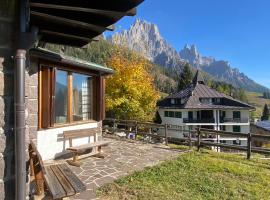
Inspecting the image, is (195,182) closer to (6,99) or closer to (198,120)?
(6,99)

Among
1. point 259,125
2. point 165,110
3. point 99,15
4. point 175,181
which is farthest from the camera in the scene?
point 259,125

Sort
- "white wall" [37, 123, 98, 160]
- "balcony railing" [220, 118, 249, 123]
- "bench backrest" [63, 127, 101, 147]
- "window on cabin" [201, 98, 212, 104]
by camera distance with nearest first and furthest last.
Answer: "white wall" [37, 123, 98, 160], "bench backrest" [63, 127, 101, 147], "balcony railing" [220, 118, 249, 123], "window on cabin" [201, 98, 212, 104]

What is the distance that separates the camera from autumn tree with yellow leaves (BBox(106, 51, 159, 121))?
2361 cm

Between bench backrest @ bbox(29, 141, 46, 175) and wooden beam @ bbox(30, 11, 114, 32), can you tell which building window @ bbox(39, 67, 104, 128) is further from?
wooden beam @ bbox(30, 11, 114, 32)

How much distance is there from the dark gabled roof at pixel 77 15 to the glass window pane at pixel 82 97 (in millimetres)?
4589

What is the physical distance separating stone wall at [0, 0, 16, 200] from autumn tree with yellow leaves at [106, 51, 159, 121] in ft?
63.8

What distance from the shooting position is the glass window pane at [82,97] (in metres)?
9.63

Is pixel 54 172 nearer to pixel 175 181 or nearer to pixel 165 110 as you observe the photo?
pixel 175 181

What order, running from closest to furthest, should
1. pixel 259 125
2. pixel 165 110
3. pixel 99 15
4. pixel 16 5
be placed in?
pixel 16 5
pixel 99 15
pixel 165 110
pixel 259 125

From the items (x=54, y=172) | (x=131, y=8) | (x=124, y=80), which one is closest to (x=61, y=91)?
(x=54, y=172)

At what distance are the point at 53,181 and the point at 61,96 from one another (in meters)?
4.35

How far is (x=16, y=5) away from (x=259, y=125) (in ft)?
220

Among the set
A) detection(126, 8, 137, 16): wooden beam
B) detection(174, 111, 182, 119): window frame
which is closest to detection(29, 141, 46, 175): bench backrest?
detection(126, 8, 137, 16): wooden beam

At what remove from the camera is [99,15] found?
415 centimetres
